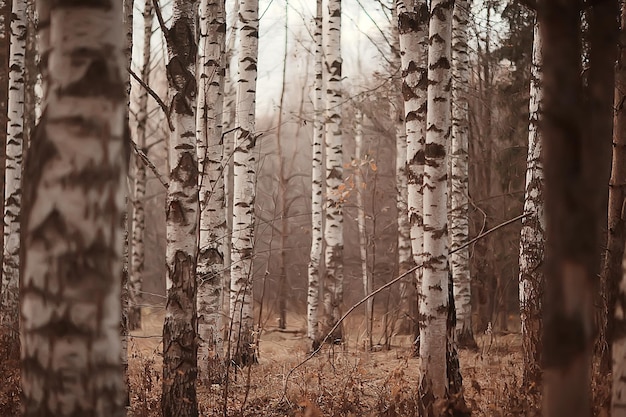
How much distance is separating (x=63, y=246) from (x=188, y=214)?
11.5 feet

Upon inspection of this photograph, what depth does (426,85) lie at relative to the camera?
6402 millimetres

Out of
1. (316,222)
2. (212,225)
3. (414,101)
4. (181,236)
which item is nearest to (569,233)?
(181,236)

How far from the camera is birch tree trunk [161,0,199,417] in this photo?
5.75 meters

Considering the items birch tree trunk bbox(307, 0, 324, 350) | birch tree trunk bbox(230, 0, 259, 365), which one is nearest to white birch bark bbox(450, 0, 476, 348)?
birch tree trunk bbox(307, 0, 324, 350)

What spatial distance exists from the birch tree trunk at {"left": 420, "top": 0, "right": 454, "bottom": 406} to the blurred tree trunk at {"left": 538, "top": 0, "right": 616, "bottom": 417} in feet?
12.2

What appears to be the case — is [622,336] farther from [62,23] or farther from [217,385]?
[217,385]

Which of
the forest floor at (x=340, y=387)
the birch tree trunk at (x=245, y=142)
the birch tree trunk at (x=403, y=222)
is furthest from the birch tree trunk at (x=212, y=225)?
the birch tree trunk at (x=403, y=222)

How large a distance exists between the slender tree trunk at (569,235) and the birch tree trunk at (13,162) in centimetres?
920

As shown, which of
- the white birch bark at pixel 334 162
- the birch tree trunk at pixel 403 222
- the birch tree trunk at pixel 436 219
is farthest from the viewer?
the birch tree trunk at pixel 403 222

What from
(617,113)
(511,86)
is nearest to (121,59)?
(617,113)

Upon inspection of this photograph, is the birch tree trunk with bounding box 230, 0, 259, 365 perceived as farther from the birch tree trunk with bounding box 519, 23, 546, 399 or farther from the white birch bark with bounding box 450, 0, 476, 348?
the birch tree trunk with bounding box 519, 23, 546, 399

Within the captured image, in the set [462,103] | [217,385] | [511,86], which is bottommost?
[217,385]

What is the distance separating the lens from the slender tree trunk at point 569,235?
183 centimetres

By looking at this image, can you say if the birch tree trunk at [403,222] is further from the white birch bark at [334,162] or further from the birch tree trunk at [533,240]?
the birch tree trunk at [533,240]
